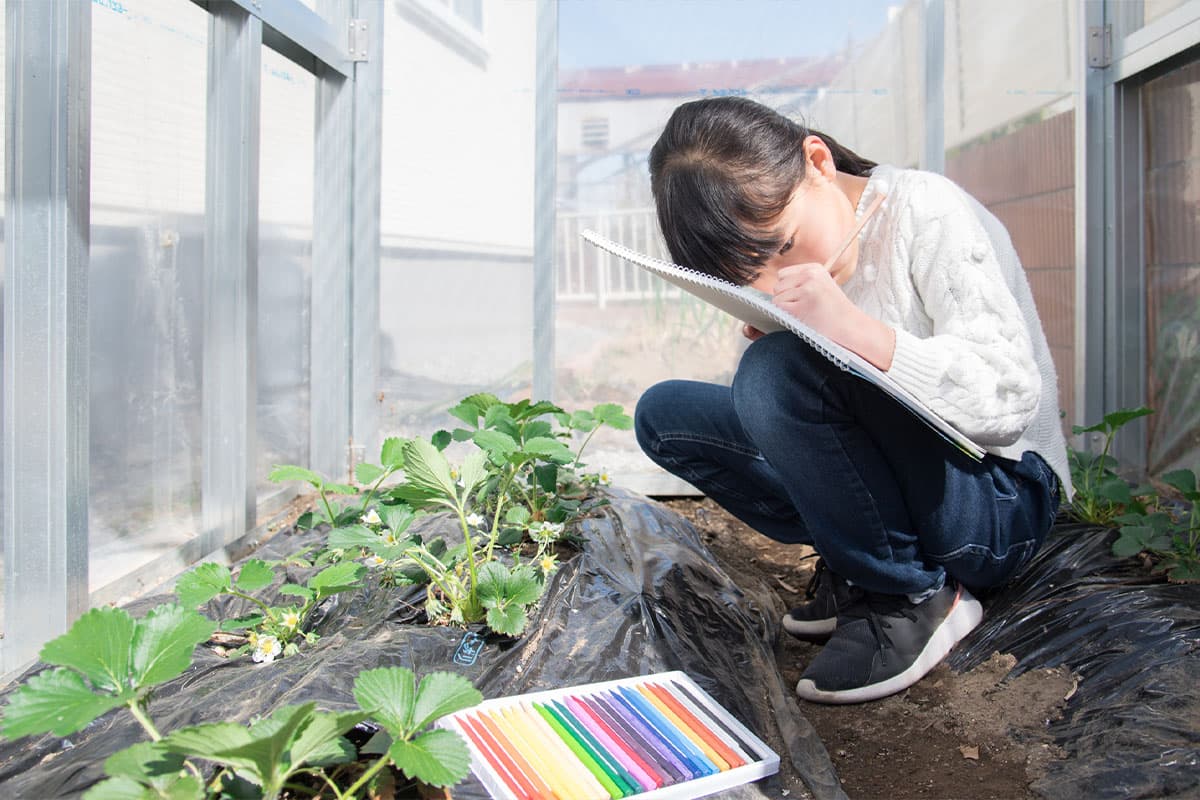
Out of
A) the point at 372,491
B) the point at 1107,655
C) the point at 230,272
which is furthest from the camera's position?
the point at 230,272

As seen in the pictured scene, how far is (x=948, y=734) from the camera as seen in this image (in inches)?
53.1

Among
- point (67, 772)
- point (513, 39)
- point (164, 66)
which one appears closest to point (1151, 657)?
point (67, 772)

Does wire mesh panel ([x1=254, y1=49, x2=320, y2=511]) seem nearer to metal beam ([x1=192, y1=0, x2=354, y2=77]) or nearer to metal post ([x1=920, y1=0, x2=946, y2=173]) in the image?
metal beam ([x1=192, y1=0, x2=354, y2=77])

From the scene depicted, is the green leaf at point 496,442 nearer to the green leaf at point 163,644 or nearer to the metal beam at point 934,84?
the green leaf at point 163,644

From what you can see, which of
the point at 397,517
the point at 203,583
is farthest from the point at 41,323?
the point at 397,517

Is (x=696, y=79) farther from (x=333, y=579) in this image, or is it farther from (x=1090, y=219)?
(x=333, y=579)

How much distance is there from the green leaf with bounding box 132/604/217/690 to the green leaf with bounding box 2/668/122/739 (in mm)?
35

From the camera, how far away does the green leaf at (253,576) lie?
130cm

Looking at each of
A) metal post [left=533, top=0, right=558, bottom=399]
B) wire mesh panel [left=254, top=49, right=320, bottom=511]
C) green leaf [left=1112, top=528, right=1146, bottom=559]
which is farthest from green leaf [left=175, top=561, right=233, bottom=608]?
metal post [left=533, top=0, right=558, bottom=399]

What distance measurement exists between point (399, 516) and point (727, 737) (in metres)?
0.61

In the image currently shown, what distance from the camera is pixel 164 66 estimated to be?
75.0 inches

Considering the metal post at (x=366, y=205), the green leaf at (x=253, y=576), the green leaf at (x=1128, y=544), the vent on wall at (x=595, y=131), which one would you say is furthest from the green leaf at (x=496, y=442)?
the vent on wall at (x=595, y=131)

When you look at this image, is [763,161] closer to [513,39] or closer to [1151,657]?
[1151,657]

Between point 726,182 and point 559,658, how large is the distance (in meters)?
0.70
